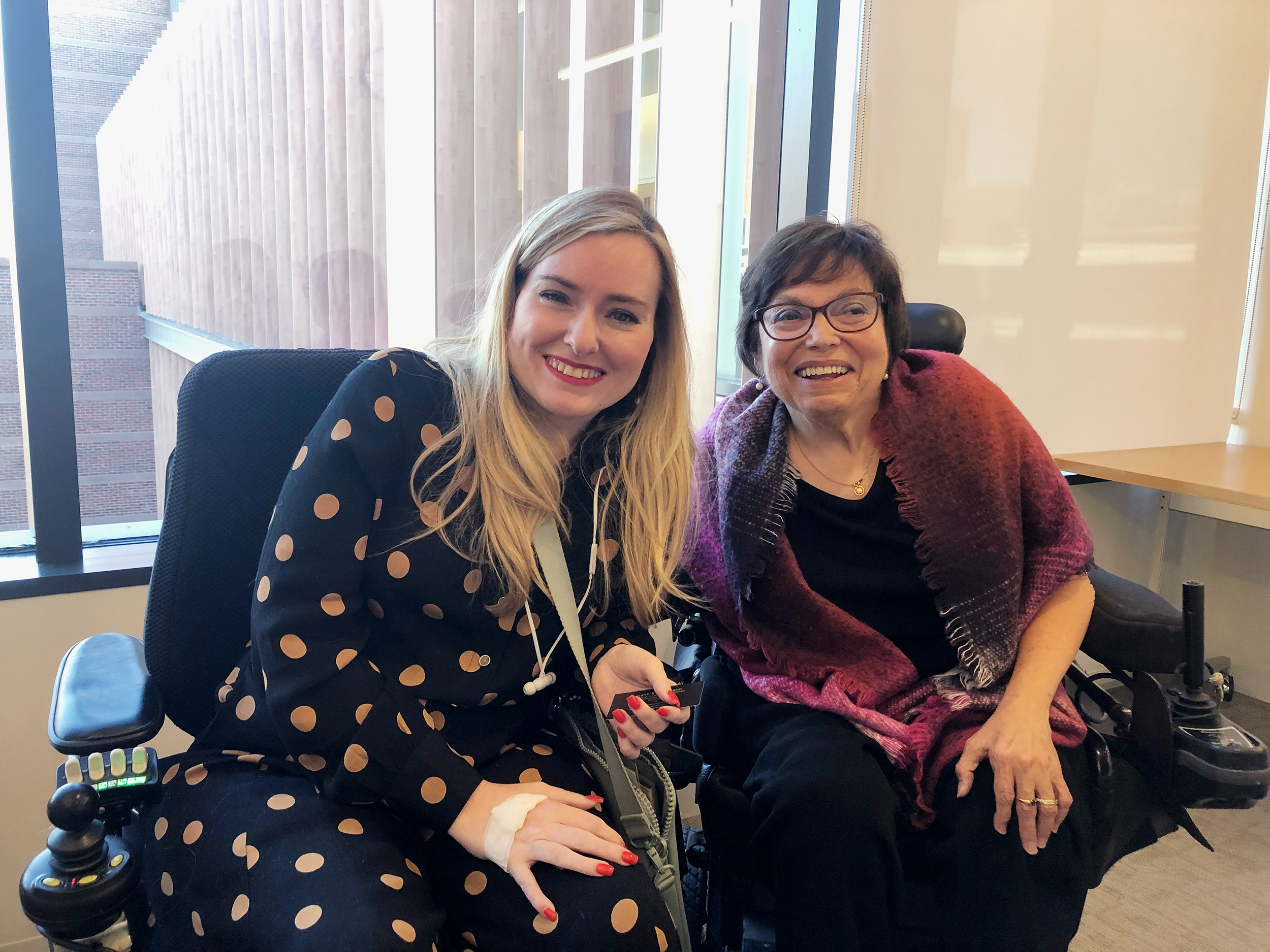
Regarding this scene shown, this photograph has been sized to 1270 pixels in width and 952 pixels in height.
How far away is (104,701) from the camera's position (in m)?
1.00

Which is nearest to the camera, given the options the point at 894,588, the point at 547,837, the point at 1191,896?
the point at 547,837

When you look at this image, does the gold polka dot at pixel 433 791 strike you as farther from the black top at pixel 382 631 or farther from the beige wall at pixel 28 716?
the beige wall at pixel 28 716

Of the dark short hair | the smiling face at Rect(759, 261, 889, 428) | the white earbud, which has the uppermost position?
the dark short hair

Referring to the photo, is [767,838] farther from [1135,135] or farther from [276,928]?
[1135,135]

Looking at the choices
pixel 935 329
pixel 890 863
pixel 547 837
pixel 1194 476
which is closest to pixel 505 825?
pixel 547 837

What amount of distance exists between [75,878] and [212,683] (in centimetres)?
34

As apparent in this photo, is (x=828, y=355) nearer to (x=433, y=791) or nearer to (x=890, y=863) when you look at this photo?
(x=890, y=863)

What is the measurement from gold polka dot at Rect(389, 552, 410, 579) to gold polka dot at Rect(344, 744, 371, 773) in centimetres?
20

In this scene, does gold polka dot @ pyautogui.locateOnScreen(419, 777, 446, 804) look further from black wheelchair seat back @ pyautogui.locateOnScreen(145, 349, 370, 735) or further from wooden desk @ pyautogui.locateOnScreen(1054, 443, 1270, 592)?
wooden desk @ pyautogui.locateOnScreen(1054, 443, 1270, 592)

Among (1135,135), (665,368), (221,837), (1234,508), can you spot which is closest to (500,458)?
(665,368)

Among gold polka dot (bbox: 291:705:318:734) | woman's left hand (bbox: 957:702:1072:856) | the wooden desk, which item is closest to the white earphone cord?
gold polka dot (bbox: 291:705:318:734)

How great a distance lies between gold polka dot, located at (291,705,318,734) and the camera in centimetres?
99

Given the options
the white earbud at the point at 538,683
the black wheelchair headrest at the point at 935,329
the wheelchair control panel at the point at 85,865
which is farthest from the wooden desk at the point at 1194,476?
the wheelchair control panel at the point at 85,865

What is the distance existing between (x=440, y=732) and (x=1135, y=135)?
8.64ft
